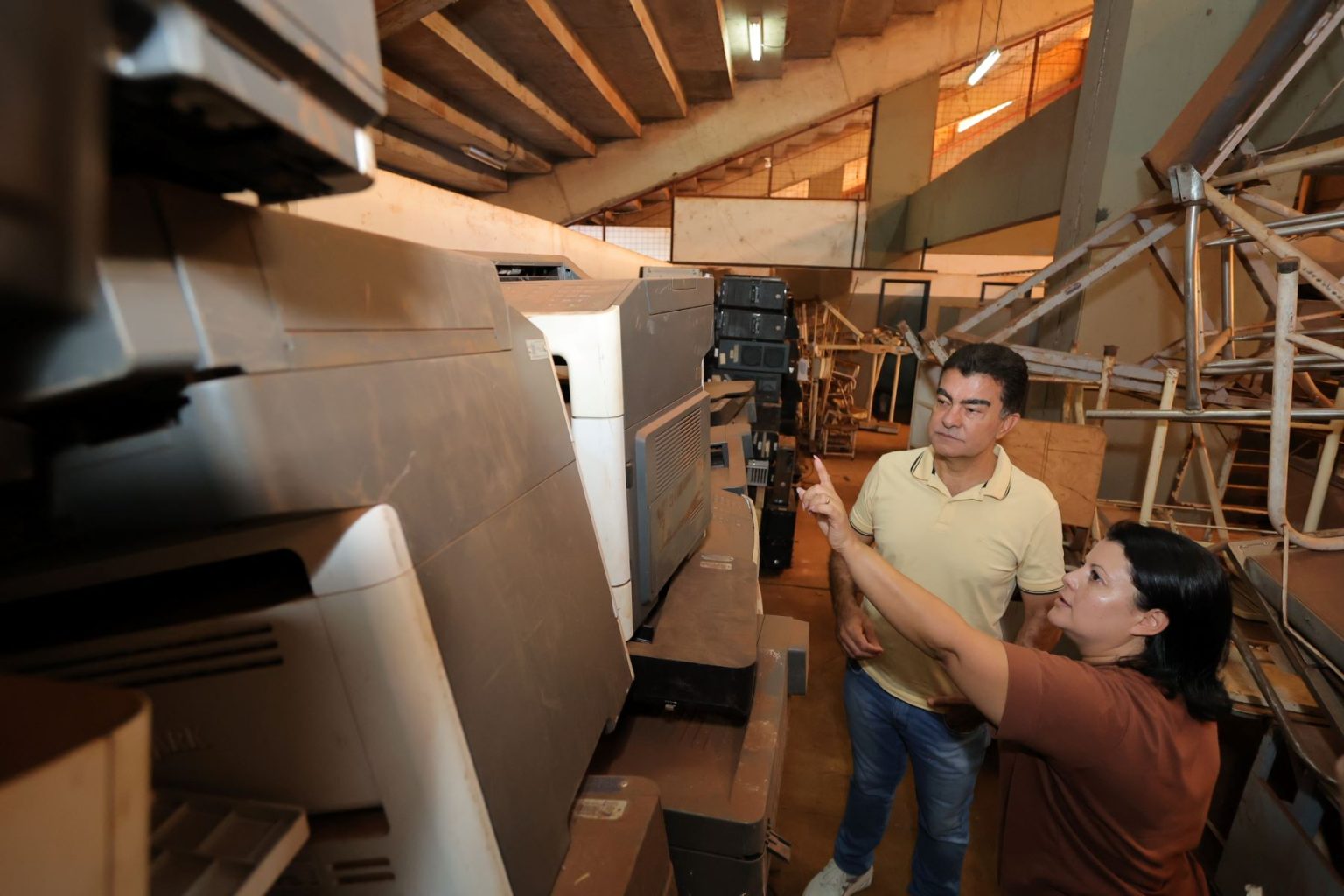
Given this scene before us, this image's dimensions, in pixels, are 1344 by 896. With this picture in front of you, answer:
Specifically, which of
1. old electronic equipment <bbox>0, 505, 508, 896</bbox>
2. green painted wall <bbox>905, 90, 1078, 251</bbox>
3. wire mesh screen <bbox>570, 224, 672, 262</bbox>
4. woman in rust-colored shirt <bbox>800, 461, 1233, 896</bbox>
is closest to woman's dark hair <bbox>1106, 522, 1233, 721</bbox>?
woman in rust-colored shirt <bbox>800, 461, 1233, 896</bbox>

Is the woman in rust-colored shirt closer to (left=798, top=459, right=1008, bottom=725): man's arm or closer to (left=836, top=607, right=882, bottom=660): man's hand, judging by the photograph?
(left=798, top=459, right=1008, bottom=725): man's arm

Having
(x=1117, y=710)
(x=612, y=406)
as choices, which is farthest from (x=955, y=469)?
(x=612, y=406)

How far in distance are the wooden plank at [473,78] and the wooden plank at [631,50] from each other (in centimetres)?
64

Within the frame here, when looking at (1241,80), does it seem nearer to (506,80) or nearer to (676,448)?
(676,448)

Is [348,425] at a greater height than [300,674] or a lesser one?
greater

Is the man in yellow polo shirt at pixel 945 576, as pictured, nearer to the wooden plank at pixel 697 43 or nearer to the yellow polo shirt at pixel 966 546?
the yellow polo shirt at pixel 966 546

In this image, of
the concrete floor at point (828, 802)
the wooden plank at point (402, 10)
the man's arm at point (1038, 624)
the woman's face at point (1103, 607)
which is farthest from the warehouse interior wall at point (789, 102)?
the woman's face at point (1103, 607)

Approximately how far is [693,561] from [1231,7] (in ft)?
12.9

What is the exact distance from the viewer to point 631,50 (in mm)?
4512

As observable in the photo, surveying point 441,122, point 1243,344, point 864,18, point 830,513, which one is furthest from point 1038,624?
point 864,18

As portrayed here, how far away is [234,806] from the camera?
455 mm

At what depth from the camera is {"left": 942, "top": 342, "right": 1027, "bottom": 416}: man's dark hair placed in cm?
149

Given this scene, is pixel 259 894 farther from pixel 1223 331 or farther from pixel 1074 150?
pixel 1074 150

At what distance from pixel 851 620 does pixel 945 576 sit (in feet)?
0.97
